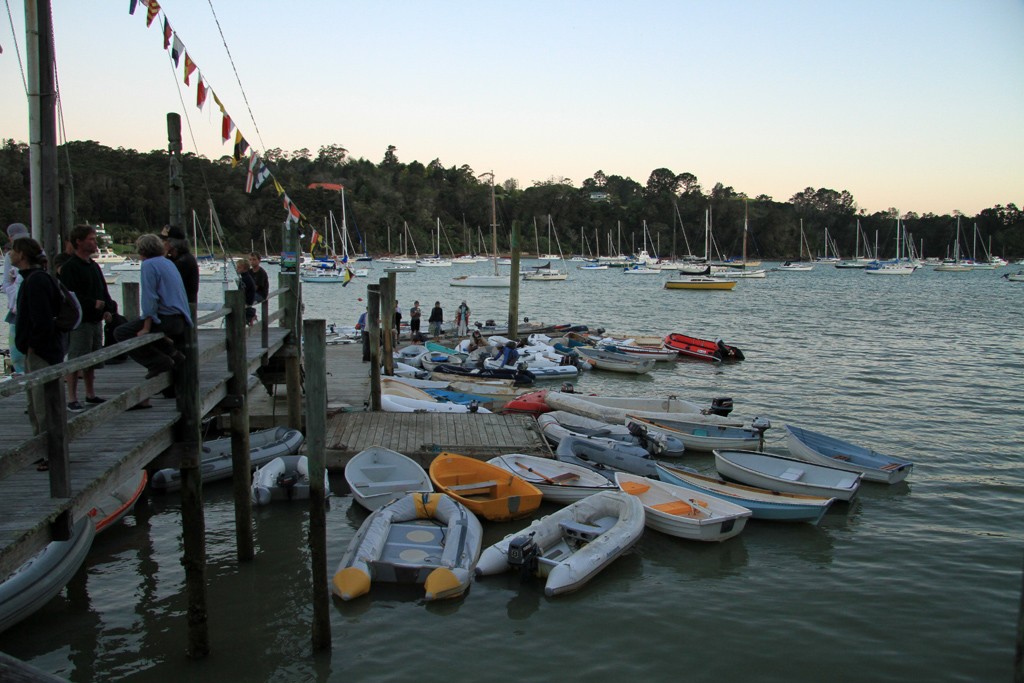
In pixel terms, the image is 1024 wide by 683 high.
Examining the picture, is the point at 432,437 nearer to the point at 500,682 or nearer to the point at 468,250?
→ the point at 500,682

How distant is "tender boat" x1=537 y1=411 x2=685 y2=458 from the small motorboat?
4.86 meters

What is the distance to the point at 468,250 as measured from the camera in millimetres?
132500

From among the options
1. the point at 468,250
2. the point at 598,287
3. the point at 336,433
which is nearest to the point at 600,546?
the point at 336,433

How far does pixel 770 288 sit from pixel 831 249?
92.0 metres

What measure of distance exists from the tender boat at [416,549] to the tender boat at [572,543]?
0.41 metres

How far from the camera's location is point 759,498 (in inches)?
458

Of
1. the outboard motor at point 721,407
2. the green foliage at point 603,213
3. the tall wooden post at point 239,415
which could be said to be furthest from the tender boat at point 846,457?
the green foliage at point 603,213

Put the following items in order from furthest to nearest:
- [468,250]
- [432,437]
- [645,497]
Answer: [468,250] < [432,437] < [645,497]

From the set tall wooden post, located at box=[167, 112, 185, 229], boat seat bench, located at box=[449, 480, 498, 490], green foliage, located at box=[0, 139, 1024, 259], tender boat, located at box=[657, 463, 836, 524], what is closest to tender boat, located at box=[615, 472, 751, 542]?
tender boat, located at box=[657, 463, 836, 524]

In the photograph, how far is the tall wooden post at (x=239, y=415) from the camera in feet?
28.3

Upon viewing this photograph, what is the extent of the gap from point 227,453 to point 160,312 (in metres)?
6.05

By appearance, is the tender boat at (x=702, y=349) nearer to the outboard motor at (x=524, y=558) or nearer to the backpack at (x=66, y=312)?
the outboard motor at (x=524, y=558)

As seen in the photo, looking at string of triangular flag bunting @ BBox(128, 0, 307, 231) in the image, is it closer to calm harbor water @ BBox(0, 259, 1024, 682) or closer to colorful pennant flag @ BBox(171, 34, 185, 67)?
colorful pennant flag @ BBox(171, 34, 185, 67)

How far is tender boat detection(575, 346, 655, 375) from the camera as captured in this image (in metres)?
25.1
